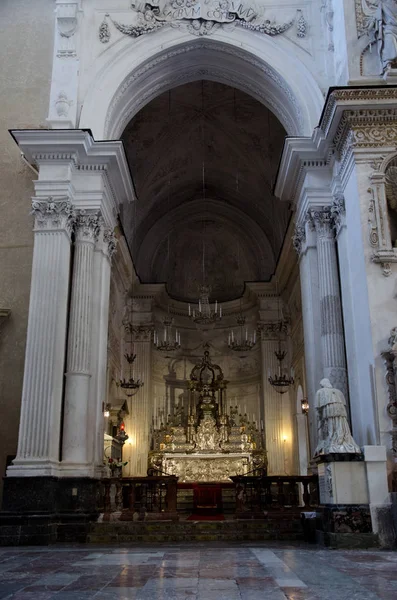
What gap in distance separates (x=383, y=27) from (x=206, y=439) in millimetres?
14139

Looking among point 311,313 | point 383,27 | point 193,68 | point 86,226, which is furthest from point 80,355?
point 383,27

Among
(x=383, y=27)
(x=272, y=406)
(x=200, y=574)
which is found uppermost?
(x=383, y=27)

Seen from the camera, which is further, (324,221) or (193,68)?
(193,68)

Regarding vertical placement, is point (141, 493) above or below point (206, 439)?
below

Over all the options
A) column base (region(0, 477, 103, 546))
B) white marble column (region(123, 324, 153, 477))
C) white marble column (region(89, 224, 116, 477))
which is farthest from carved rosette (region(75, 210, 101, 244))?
white marble column (region(123, 324, 153, 477))

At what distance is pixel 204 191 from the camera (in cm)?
2372

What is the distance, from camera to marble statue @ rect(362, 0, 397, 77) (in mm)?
11875

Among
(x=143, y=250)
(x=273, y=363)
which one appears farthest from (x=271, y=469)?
(x=143, y=250)

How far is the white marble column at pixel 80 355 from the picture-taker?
12.0 metres

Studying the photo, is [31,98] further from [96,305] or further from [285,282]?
[285,282]

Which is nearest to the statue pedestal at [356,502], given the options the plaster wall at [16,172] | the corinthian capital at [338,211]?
the corinthian capital at [338,211]

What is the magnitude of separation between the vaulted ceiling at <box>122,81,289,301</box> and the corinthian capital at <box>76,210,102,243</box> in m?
6.21

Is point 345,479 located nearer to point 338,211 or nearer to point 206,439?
point 338,211

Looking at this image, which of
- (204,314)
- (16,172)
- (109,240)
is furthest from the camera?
(204,314)
